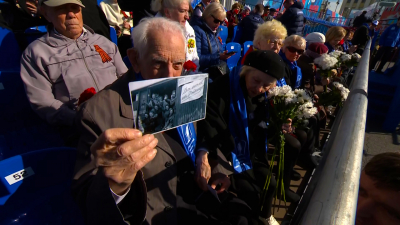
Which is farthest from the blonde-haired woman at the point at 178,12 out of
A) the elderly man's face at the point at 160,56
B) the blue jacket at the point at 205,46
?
the elderly man's face at the point at 160,56

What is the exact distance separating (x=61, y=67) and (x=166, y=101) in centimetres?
143

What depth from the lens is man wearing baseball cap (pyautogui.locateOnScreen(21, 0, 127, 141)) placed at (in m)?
1.84

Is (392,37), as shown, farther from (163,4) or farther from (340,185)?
(340,185)

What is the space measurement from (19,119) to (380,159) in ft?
9.39

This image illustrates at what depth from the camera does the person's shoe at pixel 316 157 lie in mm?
3402

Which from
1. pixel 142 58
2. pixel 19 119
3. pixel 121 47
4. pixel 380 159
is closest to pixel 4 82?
pixel 19 119

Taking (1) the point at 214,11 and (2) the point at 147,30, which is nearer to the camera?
(2) the point at 147,30

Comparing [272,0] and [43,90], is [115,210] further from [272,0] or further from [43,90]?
→ [272,0]

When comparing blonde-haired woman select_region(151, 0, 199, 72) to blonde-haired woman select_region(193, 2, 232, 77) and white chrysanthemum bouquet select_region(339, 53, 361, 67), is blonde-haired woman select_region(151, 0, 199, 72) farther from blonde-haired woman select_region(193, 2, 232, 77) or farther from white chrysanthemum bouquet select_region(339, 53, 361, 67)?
white chrysanthemum bouquet select_region(339, 53, 361, 67)

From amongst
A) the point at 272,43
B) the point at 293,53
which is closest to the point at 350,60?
the point at 293,53

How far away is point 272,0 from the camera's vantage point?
1788 centimetres

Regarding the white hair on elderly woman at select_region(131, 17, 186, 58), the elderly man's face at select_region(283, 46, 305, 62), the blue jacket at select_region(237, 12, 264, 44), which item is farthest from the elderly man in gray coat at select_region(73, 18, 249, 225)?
the blue jacket at select_region(237, 12, 264, 44)

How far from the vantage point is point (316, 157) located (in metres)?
3.59

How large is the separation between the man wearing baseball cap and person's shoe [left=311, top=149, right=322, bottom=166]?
3155 millimetres
